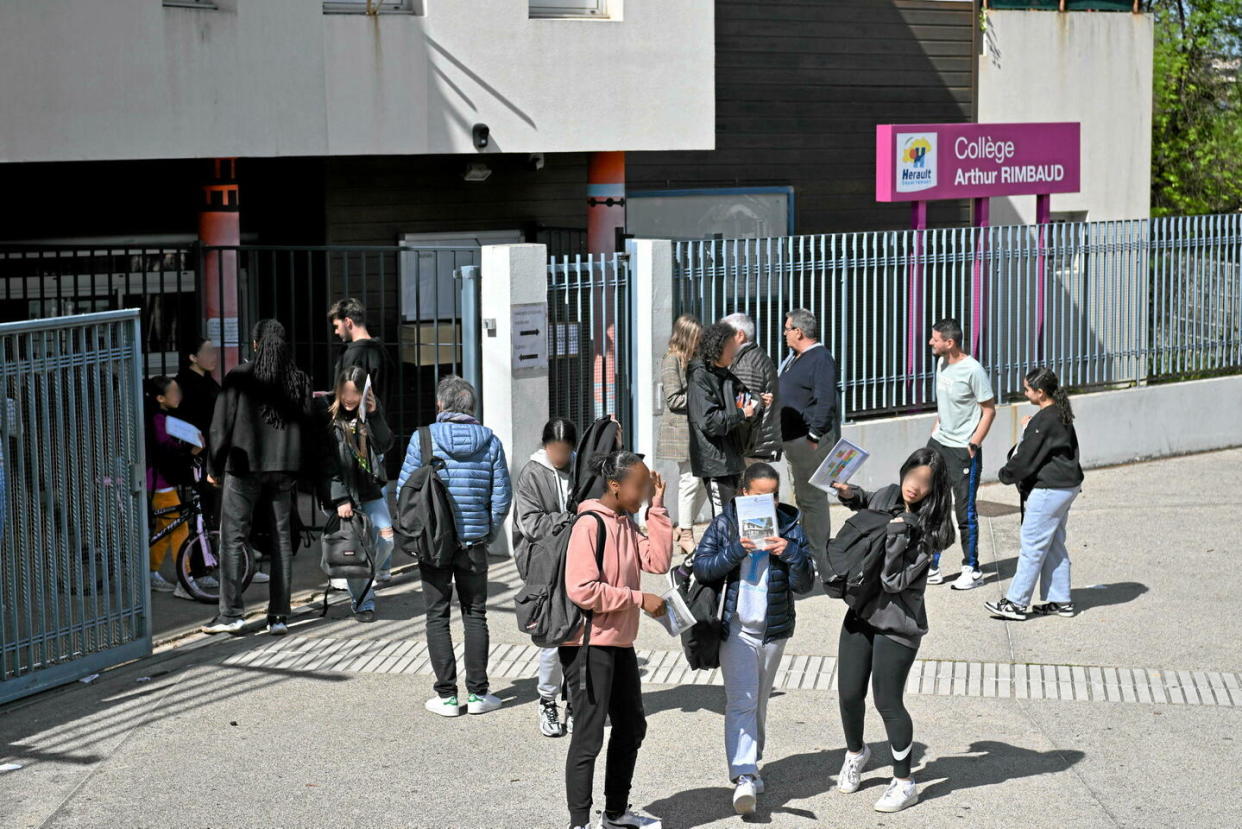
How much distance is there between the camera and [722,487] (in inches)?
398

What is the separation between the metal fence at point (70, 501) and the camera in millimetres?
8109

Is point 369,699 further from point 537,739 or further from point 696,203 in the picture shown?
point 696,203

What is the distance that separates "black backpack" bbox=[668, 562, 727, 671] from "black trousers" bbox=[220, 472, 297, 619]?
3.50m

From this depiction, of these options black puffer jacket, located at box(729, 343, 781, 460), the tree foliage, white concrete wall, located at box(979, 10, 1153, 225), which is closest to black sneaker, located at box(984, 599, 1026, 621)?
black puffer jacket, located at box(729, 343, 781, 460)

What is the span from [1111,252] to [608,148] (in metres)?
4.91

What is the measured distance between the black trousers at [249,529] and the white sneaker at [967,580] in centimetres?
437

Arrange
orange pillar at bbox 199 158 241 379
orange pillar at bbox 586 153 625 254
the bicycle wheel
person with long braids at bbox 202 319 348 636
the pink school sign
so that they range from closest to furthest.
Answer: person with long braids at bbox 202 319 348 636, the bicycle wheel, orange pillar at bbox 199 158 241 379, the pink school sign, orange pillar at bbox 586 153 625 254

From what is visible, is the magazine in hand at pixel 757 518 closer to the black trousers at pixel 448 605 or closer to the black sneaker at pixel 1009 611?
the black trousers at pixel 448 605

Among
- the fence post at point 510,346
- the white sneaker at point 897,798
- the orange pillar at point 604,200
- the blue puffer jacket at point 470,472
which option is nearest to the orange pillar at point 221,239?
the fence post at point 510,346

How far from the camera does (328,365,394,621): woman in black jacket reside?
9617 mm

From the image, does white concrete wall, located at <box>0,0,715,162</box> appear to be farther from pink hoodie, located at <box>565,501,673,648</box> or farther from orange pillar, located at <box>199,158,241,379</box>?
A: pink hoodie, located at <box>565,501,673,648</box>

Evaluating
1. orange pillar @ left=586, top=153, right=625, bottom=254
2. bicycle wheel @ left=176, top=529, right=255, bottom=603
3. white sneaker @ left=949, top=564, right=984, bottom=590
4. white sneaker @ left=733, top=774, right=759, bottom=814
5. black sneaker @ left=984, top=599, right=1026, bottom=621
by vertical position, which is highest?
orange pillar @ left=586, top=153, right=625, bottom=254

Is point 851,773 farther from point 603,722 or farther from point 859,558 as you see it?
point 603,722

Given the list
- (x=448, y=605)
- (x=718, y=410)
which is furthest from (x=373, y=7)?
(x=448, y=605)
